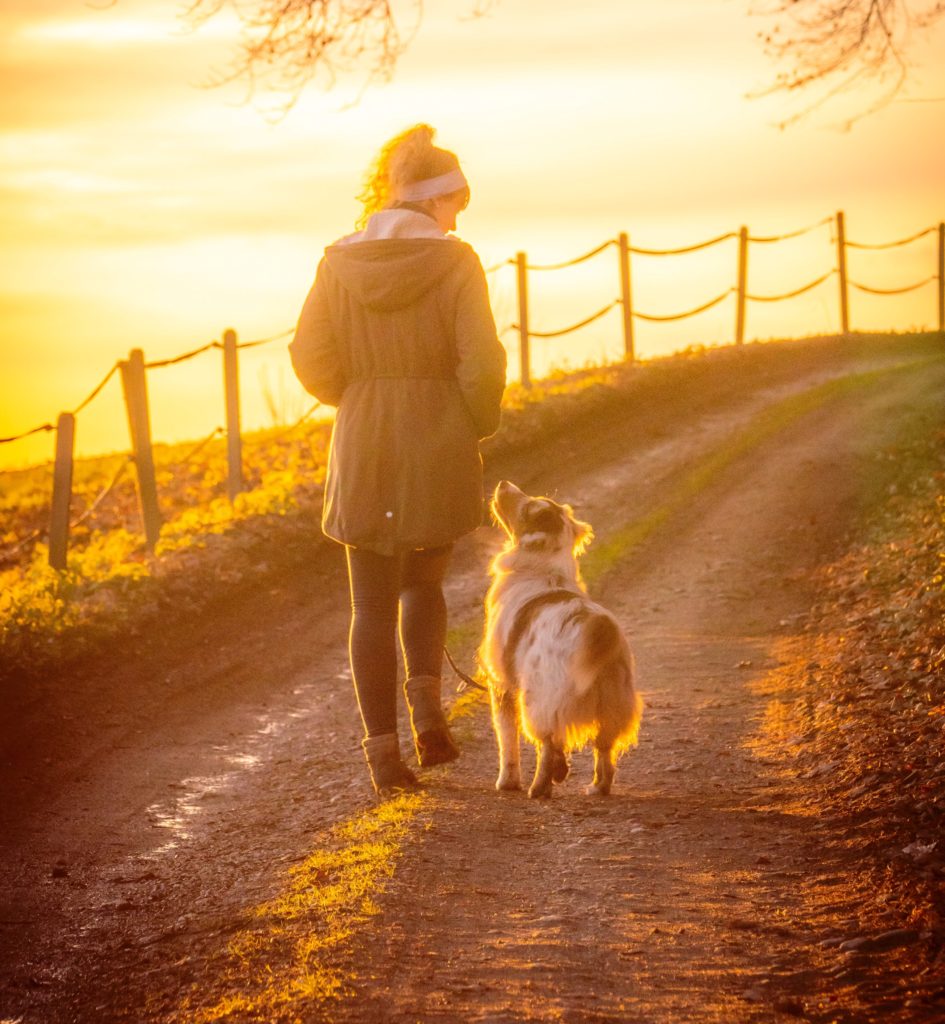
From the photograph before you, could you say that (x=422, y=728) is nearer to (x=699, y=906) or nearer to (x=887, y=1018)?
(x=699, y=906)

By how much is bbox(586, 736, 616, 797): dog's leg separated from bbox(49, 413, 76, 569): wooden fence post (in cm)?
663

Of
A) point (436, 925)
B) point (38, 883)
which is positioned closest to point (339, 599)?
point (38, 883)

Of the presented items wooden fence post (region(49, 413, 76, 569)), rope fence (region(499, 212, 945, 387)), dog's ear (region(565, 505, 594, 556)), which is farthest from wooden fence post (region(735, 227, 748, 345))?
dog's ear (region(565, 505, 594, 556))

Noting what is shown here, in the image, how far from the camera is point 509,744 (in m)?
5.12

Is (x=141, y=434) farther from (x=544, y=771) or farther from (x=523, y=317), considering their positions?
(x=544, y=771)

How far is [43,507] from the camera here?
15602mm

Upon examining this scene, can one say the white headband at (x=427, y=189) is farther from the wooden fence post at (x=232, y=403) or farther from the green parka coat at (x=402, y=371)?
the wooden fence post at (x=232, y=403)

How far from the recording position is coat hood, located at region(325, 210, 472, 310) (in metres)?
4.68

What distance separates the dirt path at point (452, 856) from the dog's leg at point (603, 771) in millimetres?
74

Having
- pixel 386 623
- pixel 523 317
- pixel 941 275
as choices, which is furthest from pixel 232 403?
pixel 941 275

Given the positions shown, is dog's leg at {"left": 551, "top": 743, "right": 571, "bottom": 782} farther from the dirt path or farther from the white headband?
the white headband

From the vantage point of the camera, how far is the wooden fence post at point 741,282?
20.3 meters

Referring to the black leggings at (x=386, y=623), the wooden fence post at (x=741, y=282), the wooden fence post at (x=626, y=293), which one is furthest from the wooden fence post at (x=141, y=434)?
the wooden fence post at (x=741, y=282)

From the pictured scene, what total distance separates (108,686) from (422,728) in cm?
310
